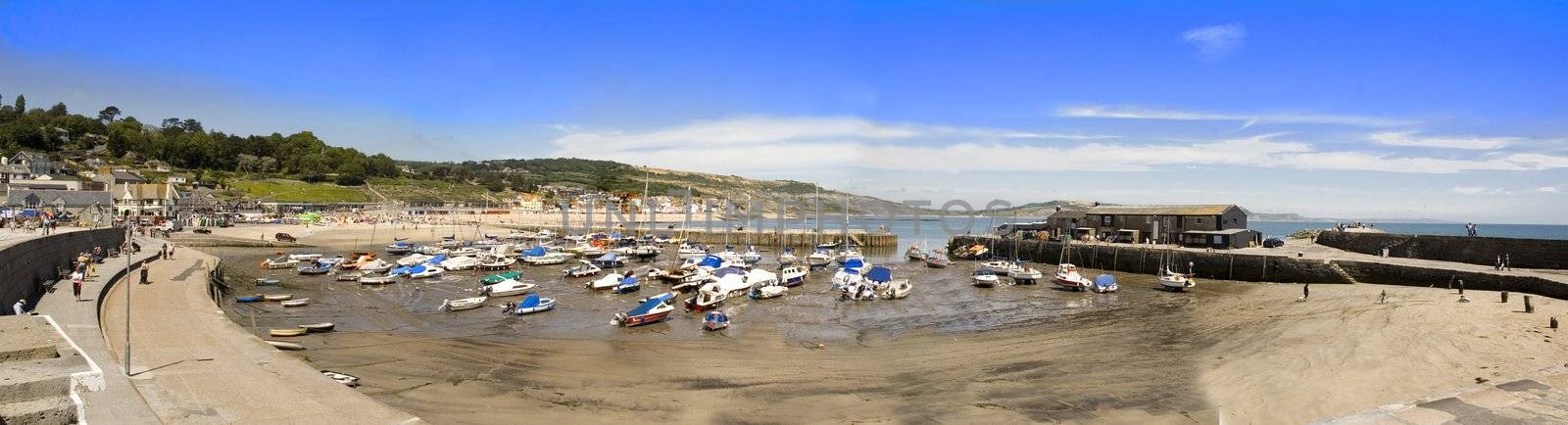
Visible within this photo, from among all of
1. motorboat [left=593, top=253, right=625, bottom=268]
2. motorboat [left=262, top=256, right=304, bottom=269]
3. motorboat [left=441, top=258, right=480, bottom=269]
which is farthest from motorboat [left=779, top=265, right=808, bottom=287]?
motorboat [left=262, top=256, right=304, bottom=269]

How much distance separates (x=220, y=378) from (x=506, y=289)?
18.8 m

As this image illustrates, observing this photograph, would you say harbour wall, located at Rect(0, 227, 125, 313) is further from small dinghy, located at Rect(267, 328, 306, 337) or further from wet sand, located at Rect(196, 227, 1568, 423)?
small dinghy, located at Rect(267, 328, 306, 337)

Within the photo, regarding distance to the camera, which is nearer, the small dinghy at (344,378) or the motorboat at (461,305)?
the small dinghy at (344,378)

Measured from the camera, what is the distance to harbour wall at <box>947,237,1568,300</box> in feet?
91.2

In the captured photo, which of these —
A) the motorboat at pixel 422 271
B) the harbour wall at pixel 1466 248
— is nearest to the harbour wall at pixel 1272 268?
the harbour wall at pixel 1466 248

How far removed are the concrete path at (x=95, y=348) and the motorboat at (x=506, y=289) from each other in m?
12.4

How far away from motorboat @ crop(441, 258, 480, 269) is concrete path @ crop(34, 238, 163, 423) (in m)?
15.7

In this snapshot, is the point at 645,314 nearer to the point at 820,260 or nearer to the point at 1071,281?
the point at 1071,281

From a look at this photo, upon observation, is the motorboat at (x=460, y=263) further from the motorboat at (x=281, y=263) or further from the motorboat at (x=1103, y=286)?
the motorboat at (x=1103, y=286)

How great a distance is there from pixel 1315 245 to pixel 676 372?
153ft

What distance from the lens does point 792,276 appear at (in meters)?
36.8

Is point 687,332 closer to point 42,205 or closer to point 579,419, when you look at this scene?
point 579,419

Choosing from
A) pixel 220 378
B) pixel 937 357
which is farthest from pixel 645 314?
pixel 220 378

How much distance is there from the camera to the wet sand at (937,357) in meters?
14.1
